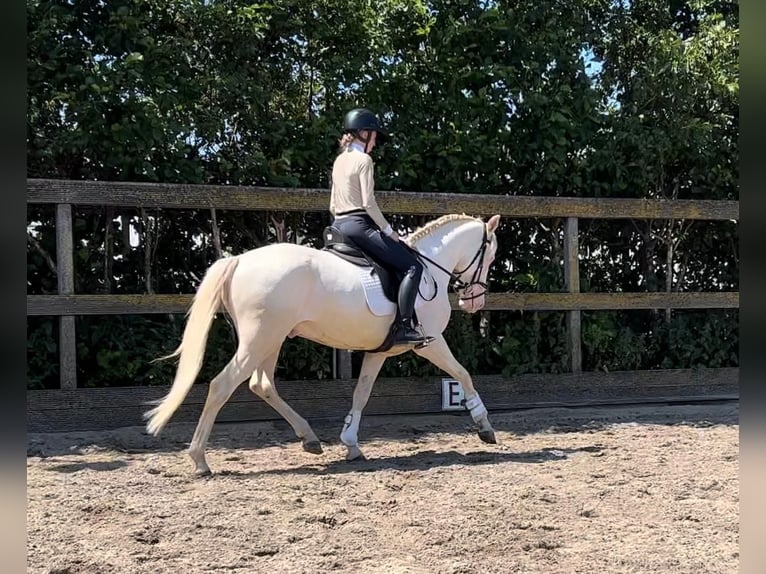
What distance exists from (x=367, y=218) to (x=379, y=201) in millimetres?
1548

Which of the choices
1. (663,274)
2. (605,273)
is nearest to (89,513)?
(605,273)

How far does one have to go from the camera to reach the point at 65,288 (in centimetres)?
563

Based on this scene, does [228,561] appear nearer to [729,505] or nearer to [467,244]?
[729,505]

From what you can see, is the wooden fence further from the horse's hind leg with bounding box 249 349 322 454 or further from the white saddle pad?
the white saddle pad

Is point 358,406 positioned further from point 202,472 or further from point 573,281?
point 573,281

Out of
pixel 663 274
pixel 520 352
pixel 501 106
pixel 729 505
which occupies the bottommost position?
pixel 729 505

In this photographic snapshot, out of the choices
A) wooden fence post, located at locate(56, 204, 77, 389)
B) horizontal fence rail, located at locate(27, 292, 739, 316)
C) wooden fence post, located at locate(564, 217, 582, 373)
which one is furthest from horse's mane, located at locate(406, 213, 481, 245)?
wooden fence post, located at locate(56, 204, 77, 389)

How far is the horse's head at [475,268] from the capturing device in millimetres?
5680

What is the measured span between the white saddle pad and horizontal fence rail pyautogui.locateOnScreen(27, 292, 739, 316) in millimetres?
1840

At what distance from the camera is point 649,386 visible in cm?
750

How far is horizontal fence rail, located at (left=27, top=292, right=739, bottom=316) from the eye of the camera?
5.60m

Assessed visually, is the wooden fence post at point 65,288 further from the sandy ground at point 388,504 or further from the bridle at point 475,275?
the bridle at point 475,275

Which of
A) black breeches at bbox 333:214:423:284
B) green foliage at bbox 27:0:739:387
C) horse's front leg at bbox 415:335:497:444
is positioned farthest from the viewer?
green foliage at bbox 27:0:739:387

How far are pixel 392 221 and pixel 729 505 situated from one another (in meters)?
4.11
